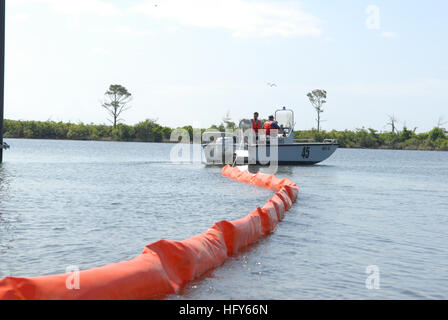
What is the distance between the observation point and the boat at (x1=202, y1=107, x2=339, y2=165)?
3083 cm

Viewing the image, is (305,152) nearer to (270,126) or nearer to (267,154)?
(267,154)

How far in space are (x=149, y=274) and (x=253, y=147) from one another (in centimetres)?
2511

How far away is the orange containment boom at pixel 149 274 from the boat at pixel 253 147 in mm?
21680

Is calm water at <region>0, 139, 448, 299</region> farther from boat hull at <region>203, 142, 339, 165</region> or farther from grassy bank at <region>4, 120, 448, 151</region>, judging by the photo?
grassy bank at <region>4, 120, 448, 151</region>

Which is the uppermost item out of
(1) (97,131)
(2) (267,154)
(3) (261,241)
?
(1) (97,131)

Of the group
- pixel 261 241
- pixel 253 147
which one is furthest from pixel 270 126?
pixel 261 241

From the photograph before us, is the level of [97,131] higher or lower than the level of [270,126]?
higher

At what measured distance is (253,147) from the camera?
3066cm

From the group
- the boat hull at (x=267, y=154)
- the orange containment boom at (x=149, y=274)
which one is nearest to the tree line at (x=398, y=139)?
the boat hull at (x=267, y=154)

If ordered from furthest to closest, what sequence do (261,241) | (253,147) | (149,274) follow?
(253,147) → (261,241) → (149,274)

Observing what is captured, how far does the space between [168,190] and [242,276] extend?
12.1m

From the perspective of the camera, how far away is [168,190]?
Answer: 18.8 metres

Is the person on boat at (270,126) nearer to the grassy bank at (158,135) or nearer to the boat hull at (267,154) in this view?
the boat hull at (267,154)

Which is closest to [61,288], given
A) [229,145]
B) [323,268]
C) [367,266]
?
[323,268]
